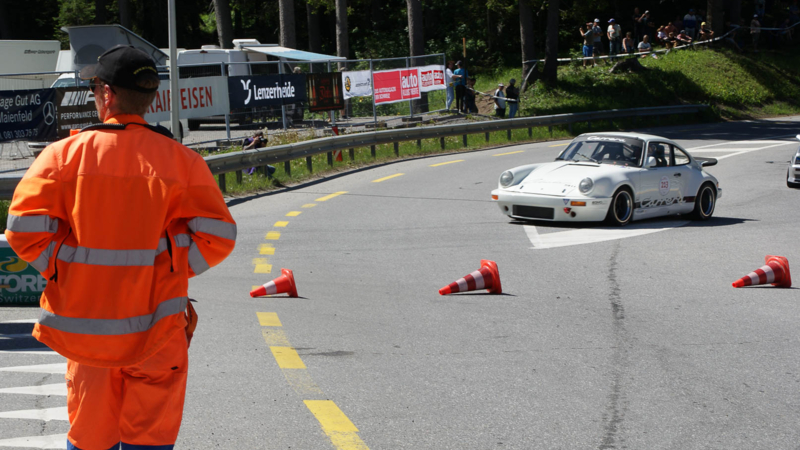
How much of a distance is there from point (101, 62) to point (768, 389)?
14.2 feet

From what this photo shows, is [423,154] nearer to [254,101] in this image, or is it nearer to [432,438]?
[254,101]

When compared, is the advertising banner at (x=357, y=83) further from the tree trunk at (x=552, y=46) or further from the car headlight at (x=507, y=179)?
the car headlight at (x=507, y=179)

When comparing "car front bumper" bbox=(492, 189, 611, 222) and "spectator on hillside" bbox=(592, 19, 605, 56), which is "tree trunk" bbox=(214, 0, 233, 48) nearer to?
"spectator on hillside" bbox=(592, 19, 605, 56)

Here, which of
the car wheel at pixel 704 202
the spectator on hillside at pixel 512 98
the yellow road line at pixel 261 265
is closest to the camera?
the yellow road line at pixel 261 265

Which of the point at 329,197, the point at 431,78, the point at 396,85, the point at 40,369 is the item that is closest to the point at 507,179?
the point at 329,197

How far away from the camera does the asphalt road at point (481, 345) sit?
187 inches

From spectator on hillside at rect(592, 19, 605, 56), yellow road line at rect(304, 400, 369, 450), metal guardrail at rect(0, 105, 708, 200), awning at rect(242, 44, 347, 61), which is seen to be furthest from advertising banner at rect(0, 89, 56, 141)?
spectator on hillside at rect(592, 19, 605, 56)

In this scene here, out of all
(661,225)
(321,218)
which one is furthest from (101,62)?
(661,225)

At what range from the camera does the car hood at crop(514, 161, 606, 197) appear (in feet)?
40.1

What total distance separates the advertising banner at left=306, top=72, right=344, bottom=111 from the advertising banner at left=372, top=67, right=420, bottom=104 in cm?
127

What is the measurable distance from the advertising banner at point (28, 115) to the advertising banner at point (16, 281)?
9.50 m

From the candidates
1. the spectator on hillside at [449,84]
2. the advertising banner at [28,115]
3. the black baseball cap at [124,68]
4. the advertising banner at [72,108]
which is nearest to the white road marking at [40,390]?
the black baseball cap at [124,68]

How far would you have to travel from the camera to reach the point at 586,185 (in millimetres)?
12062

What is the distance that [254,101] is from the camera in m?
23.4
